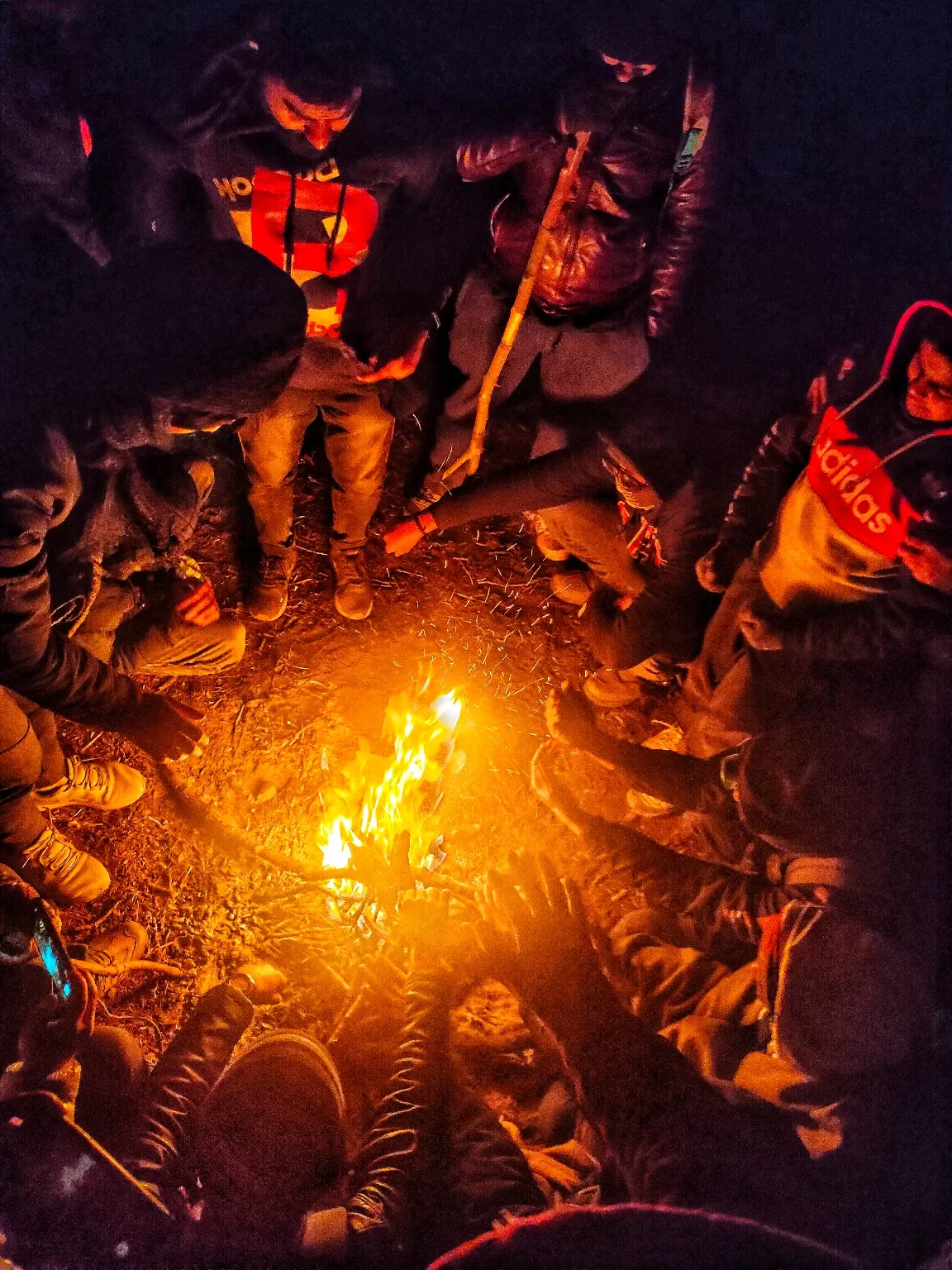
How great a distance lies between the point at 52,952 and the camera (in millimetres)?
2133

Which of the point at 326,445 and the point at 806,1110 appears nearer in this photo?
the point at 806,1110

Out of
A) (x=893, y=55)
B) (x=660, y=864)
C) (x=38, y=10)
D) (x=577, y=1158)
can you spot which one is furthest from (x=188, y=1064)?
(x=893, y=55)

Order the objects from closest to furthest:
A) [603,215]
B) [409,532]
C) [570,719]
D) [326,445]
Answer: [603,215]
[326,445]
[409,532]
[570,719]

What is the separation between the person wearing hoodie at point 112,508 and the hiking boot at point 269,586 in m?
0.18

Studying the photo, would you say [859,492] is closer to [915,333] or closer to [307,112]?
[915,333]

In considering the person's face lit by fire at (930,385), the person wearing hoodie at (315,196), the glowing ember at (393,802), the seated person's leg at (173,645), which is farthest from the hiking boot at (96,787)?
the person's face lit by fire at (930,385)

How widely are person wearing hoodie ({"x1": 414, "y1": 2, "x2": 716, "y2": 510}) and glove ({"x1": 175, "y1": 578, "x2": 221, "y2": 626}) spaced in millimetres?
1037

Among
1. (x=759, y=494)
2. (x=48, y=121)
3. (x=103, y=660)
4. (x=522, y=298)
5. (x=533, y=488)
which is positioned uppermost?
(x=48, y=121)

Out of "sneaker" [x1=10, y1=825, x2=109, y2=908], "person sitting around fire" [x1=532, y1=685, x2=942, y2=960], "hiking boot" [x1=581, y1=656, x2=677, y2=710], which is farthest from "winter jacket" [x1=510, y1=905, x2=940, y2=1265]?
"sneaker" [x1=10, y1=825, x2=109, y2=908]

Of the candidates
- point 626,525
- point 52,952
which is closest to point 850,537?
point 626,525

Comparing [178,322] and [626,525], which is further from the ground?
[178,322]

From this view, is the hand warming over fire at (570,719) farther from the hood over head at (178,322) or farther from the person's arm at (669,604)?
the hood over head at (178,322)

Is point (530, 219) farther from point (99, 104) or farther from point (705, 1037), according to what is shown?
point (705, 1037)

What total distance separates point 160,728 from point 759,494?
5.86 ft
